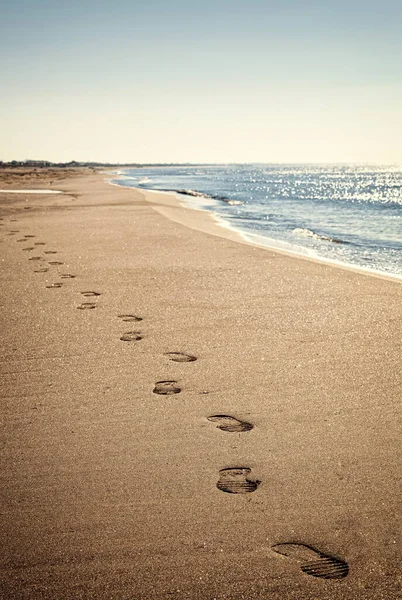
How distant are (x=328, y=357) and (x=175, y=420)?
169 centimetres

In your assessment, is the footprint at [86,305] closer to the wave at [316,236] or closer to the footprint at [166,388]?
the footprint at [166,388]

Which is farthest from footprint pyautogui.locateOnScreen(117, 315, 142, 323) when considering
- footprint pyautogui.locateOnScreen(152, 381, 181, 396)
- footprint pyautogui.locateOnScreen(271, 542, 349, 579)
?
footprint pyautogui.locateOnScreen(271, 542, 349, 579)

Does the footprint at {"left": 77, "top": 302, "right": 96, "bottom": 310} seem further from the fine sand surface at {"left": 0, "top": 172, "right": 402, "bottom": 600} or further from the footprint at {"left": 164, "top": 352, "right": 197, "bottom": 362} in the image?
the footprint at {"left": 164, "top": 352, "right": 197, "bottom": 362}

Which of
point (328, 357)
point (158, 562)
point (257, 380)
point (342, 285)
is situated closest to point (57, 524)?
point (158, 562)

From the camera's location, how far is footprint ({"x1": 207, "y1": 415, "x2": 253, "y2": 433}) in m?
3.24

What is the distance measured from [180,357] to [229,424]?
1239mm

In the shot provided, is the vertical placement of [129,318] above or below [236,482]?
above

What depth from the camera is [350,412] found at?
3473mm

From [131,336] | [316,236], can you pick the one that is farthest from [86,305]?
[316,236]

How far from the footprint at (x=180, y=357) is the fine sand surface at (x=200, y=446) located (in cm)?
2

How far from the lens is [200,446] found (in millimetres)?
3045

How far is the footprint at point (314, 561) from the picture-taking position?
7.04ft

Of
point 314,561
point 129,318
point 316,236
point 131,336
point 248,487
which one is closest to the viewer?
point 314,561

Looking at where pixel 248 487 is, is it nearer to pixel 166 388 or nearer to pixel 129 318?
pixel 166 388
